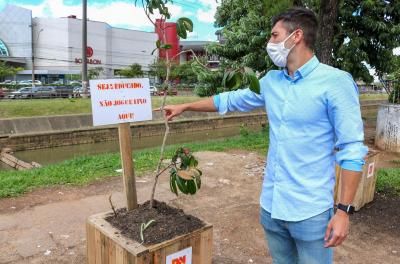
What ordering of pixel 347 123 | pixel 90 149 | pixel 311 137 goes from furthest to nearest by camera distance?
pixel 90 149
pixel 311 137
pixel 347 123

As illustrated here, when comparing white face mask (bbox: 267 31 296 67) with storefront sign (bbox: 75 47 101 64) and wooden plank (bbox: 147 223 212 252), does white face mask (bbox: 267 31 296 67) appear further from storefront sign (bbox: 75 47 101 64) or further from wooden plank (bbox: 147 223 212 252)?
storefront sign (bbox: 75 47 101 64)

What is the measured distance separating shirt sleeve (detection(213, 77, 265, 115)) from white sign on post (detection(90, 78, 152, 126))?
1.72 feet

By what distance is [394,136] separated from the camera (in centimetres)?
820

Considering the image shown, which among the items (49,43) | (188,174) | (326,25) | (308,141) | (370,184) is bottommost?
Result: (370,184)

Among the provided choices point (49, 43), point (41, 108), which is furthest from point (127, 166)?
point (49, 43)

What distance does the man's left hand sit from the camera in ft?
5.35

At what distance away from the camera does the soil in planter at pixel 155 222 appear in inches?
85.7

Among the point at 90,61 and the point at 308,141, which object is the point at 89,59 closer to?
the point at 90,61

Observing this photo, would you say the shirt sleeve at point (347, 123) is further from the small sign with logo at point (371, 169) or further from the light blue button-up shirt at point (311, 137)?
the small sign with logo at point (371, 169)

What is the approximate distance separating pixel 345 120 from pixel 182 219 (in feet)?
4.06

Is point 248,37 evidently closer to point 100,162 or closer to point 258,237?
point 100,162

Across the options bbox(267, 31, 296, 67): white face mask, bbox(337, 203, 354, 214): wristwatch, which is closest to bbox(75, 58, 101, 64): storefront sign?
bbox(267, 31, 296, 67): white face mask

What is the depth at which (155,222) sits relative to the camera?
2.34m

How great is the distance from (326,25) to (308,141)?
483 cm
